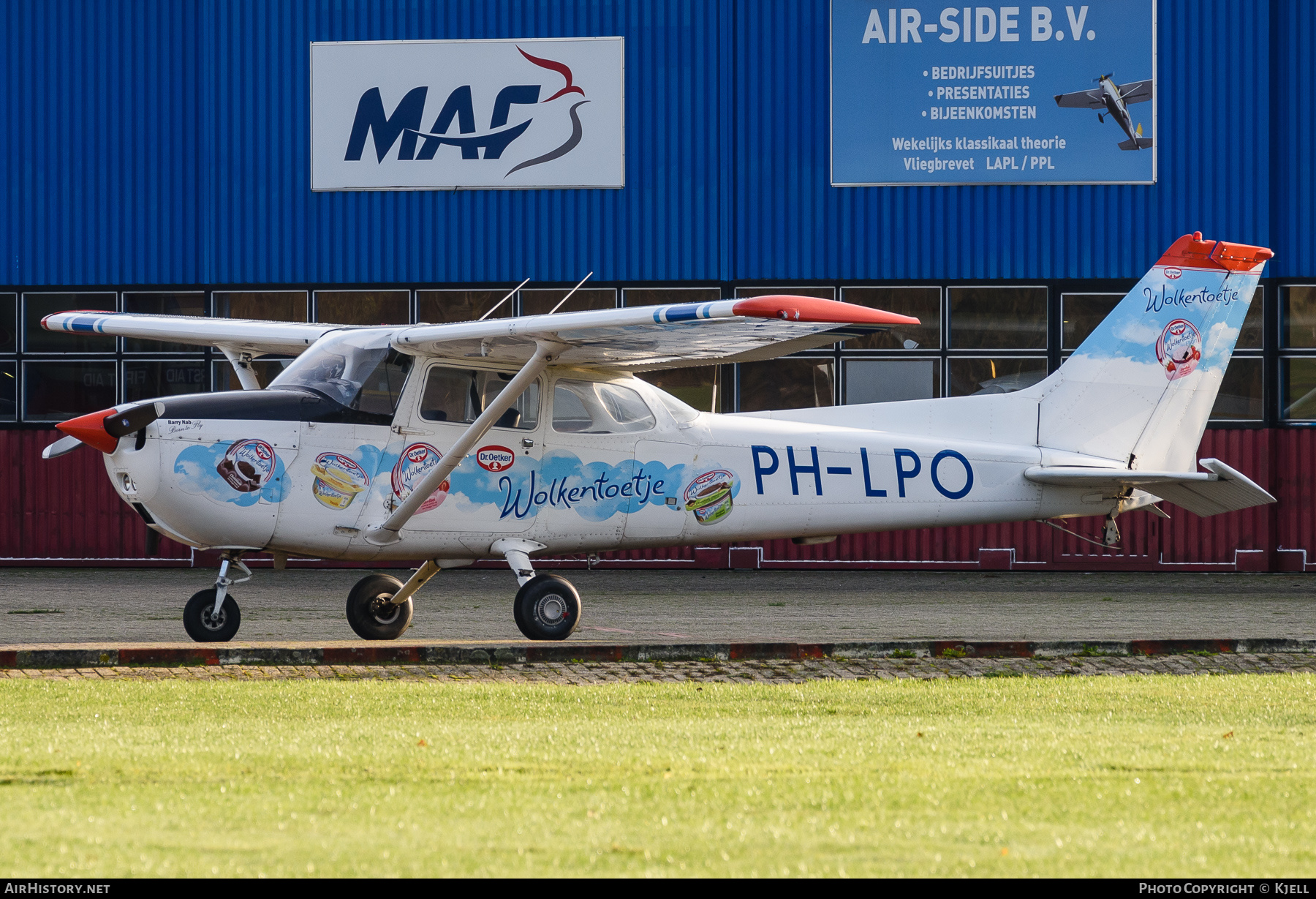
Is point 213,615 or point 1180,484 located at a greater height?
point 1180,484

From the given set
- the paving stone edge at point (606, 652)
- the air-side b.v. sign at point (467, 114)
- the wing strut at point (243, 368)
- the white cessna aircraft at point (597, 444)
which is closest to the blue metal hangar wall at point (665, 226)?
the air-side b.v. sign at point (467, 114)

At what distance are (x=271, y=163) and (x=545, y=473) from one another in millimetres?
10713

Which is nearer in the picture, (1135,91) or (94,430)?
(94,430)

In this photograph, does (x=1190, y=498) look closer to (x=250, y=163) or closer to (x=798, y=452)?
→ (x=798, y=452)

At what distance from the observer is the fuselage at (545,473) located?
988 cm

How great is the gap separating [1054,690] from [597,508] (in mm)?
4219

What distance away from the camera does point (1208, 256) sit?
12.5 meters

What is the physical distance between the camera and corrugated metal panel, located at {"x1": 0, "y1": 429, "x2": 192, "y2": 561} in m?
19.8

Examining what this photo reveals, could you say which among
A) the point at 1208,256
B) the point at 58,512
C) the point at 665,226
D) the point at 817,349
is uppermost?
the point at 665,226

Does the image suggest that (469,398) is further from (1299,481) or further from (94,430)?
(1299,481)

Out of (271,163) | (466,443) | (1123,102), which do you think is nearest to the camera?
(466,443)

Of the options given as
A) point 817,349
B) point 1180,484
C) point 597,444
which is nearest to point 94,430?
point 597,444

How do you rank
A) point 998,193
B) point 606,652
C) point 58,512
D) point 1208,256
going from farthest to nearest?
point 58,512 → point 998,193 → point 1208,256 → point 606,652

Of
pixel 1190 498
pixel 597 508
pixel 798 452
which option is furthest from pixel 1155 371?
pixel 597 508
